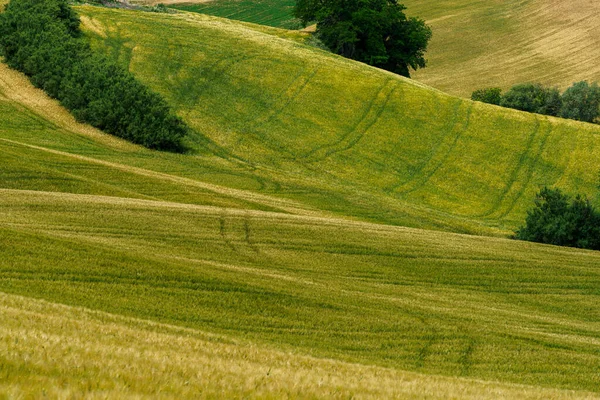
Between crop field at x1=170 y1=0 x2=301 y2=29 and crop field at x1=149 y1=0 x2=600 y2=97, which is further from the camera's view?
crop field at x1=170 y1=0 x2=301 y2=29

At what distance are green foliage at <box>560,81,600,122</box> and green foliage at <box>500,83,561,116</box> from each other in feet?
8.71

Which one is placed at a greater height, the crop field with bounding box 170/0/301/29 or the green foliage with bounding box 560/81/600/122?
the crop field with bounding box 170/0/301/29

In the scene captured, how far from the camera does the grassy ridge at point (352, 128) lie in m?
72.0

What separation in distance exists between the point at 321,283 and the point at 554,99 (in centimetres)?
9290

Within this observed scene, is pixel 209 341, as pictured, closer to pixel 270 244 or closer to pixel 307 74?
pixel 270 244

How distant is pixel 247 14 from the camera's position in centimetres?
17075

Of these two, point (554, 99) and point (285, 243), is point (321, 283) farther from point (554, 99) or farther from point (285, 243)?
point (554, 99)

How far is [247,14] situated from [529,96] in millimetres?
74271

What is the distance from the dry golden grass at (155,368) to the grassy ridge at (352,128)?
4433 centimetres

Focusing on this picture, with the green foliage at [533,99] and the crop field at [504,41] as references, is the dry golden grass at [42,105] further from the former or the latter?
the crop field at [504,41]

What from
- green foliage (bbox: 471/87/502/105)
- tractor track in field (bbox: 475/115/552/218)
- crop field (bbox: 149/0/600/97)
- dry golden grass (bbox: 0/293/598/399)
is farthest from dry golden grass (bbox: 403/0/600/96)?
dry golden grass (bbox: 0/293/598/399)

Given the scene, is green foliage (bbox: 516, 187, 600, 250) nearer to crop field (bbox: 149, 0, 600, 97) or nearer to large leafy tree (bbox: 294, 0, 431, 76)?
large leafy tree (bbox: 294, 0, 431, 76)

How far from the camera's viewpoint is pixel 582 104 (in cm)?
10956

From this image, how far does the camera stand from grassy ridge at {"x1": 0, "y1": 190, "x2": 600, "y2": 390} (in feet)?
70.5
